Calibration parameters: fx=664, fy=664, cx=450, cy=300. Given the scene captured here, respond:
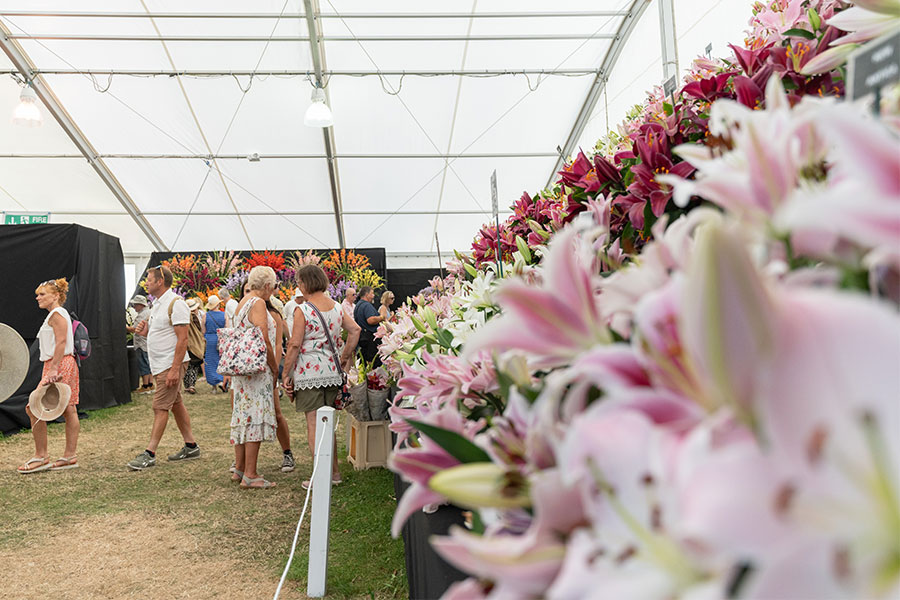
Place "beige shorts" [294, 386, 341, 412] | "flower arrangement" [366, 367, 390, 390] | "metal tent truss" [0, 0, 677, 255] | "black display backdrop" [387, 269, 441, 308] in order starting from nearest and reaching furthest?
"beige shorts" [294, 386, 341, 412], "flower arrangement" [366, 367, 390, 390], "metal tent truss" [0, 0, 677, 255], "black display backdrop" [387, 269, 441, 308]

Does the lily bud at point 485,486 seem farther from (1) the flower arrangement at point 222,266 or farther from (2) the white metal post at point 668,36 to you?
(1) the flower arrangement at point 222,266

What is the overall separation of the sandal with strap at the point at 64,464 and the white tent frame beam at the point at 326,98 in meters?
5.48

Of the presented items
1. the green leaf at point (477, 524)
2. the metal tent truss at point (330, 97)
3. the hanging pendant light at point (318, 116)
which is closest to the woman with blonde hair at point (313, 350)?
the green leaf at point (477, 524)

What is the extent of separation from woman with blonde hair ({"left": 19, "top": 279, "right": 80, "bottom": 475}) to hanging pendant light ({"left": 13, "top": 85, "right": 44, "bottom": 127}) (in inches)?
171

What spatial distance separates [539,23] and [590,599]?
28.9 feet

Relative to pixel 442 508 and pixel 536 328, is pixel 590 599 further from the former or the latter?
pixel 442 508

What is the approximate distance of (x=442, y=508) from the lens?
145 centimetres

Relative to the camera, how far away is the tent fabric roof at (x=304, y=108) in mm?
7984

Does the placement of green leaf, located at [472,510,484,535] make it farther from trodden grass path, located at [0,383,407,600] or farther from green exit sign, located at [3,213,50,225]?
green exit sign, located at [3,213,50,225]

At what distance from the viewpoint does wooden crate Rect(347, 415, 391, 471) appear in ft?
14.6

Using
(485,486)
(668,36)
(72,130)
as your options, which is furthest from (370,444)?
(72,130)

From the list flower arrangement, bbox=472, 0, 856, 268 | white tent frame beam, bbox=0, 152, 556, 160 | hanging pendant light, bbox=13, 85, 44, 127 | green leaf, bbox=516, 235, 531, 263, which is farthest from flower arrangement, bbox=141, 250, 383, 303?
flower arrangement, bbox=472, 0, 856, 268

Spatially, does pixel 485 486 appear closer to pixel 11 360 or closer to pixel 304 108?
pixel 11 360

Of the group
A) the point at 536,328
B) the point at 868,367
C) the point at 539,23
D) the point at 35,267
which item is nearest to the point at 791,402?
the point at 868,367
